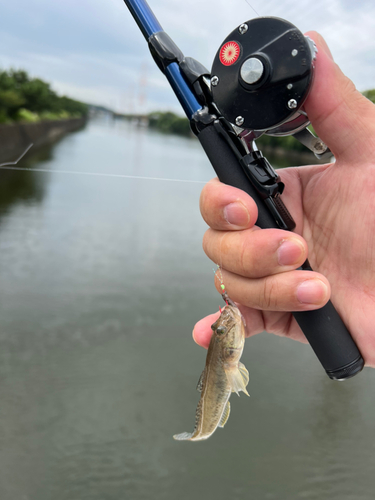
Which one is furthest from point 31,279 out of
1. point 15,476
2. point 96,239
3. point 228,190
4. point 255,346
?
point 228,190

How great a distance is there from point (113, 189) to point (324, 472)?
8242mm

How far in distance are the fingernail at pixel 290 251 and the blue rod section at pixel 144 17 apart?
0.73 metres

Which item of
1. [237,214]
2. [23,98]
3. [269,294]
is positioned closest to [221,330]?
[269,294]

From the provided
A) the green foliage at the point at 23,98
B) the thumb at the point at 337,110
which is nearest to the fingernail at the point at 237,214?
the thumb at the point at 337,110

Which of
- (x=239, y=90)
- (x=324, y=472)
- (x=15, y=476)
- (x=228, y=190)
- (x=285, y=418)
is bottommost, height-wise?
(x=15, y=476)

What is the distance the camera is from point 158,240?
736 centimetres

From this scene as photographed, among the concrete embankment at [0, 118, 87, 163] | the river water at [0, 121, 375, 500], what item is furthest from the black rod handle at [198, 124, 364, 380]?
the river water at [0, 121, 375, 500]

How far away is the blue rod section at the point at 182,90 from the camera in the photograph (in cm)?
102

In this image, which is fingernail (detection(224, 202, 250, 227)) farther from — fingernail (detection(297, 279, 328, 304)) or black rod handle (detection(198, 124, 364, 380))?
fingernail (detection(297, 279, 328, 304))

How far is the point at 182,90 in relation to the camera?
102 cm

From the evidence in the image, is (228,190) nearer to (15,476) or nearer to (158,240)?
(15,476)

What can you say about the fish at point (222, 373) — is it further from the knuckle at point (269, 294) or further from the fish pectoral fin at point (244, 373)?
the knuckle at point (269, 294)

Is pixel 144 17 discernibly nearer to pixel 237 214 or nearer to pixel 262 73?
pixel 262 73

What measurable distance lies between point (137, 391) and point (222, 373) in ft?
12.1
